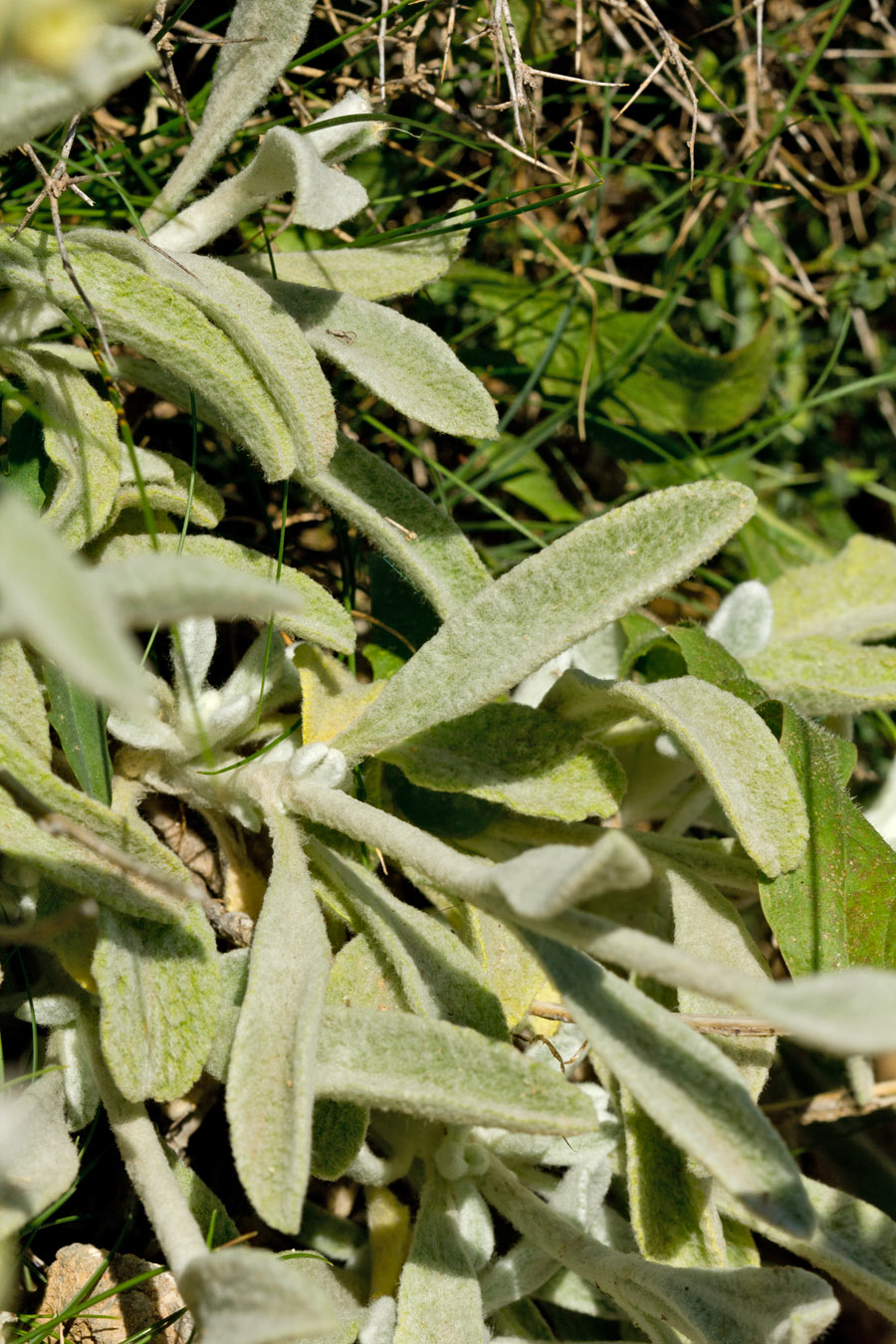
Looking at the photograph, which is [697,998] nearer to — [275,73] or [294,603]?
[294,603]

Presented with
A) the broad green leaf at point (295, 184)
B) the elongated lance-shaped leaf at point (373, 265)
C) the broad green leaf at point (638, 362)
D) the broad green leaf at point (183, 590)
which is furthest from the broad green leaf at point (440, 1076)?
the broad green leaf at point (638, 362)

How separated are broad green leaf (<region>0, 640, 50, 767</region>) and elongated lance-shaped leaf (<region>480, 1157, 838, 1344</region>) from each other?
1001 millimetres

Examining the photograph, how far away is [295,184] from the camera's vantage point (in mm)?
1673

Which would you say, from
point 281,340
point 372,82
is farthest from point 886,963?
point 372,82

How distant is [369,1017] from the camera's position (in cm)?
147

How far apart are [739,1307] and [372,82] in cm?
201

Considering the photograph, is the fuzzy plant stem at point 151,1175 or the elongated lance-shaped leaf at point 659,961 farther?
the fuzzy plant stem at point 151,1175

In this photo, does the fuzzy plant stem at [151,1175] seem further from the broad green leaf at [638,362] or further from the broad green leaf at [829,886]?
the broad green leaf at [638,362]

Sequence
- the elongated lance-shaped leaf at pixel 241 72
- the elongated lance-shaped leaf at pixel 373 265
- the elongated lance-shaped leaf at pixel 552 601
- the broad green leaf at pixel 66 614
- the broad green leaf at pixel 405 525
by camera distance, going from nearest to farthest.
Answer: the broad green leaf at pixel 66 614 < the elongated lance-shaped leaf at pixel 552 601 < the elongated lance-shaped leaf at pixel 241 72 < the broad green leaf at pixel 405 525 < the elongated lance-shaped leaf at pixel 373 265

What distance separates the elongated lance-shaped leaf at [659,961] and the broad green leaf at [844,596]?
105 cm

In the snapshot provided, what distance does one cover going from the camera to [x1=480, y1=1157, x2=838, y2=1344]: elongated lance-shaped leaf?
4.82ft

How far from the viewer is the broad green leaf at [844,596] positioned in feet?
7.49

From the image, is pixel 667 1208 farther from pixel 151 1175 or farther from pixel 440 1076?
pixel 151 1175

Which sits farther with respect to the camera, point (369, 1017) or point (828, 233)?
point (828, 233)
